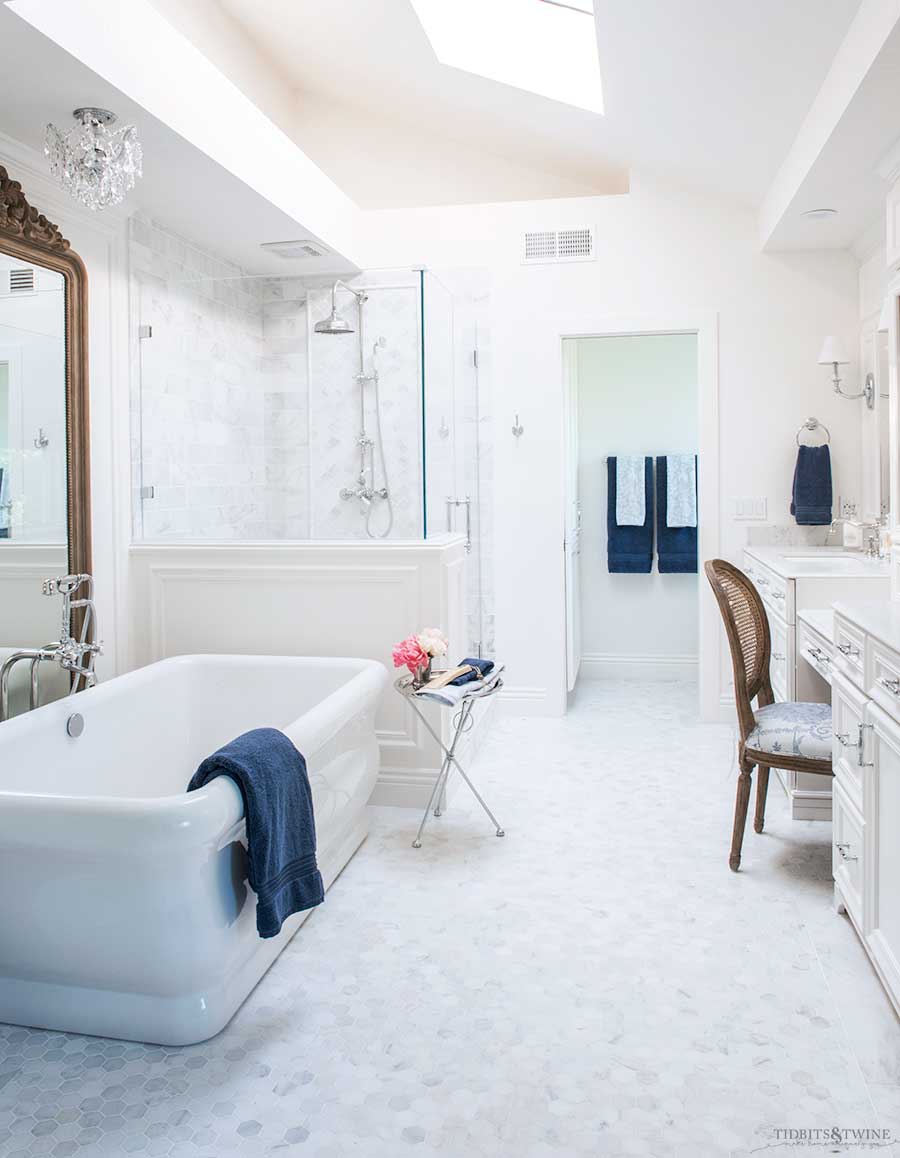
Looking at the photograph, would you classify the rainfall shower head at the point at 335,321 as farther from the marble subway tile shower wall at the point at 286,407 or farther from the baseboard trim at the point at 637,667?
the baseboard trim at the point at 637,667

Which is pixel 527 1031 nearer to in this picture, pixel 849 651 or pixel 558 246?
pixel 849 651

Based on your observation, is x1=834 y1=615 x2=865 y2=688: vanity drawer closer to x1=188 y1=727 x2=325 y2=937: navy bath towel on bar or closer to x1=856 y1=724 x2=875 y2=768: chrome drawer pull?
x1=856 y1=724 x2=875 y2=768: chrome drawer pull

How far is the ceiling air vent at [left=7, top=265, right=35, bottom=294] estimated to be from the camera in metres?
2.82

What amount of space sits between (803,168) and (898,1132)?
3.06m

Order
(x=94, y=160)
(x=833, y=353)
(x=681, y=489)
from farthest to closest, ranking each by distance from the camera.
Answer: (x=681, y=489) → (x=833, y=353) → (x=94, y=160)

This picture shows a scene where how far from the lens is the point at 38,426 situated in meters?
2.98

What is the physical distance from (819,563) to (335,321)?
2.08 metres

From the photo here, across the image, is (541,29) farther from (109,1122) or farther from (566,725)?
(109,1122)

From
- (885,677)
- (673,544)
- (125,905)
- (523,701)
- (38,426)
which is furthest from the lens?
(673,544)

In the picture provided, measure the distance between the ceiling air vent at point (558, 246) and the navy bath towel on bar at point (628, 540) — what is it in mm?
1382

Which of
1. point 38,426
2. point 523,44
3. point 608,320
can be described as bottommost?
point 38,426

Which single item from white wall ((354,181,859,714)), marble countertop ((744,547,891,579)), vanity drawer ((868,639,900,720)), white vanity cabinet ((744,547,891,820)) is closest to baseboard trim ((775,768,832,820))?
white vanity cabinet ((744,547,891,820))

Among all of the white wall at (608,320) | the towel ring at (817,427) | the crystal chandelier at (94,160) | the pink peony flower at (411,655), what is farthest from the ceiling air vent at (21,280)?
the towel ring at (817,427)

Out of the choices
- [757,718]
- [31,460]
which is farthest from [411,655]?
[31,460]
